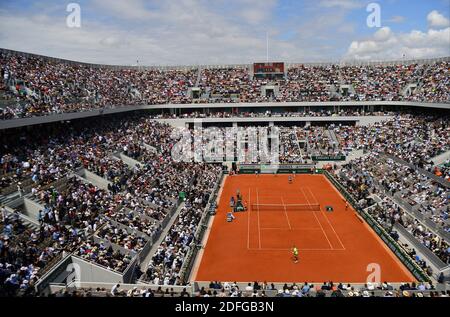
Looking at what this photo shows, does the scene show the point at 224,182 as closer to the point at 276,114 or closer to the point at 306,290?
the point at 276,114

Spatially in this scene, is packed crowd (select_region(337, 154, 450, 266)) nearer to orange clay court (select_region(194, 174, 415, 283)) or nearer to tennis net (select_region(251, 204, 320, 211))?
orange clay court (select_region(194, 174, 415, 283))

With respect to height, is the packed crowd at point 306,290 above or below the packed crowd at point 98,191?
below

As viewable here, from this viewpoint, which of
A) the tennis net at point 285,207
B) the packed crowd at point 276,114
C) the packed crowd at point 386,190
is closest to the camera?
the packed crowd at point 386,190

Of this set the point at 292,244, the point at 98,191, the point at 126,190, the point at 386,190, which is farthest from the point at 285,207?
the point at 98,191

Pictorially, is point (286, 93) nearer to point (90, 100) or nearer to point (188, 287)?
point (90, 100)

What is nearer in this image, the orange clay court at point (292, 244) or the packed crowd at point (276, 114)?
the orange clay court at point (292, 244)

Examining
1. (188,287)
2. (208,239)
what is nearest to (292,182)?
(208,239)

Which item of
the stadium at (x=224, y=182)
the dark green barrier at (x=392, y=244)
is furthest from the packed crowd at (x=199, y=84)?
the dark green barrier at (x=392, y=244)

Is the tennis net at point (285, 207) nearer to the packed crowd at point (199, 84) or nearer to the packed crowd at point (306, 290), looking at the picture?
the packed crowd at point (306, 290)
